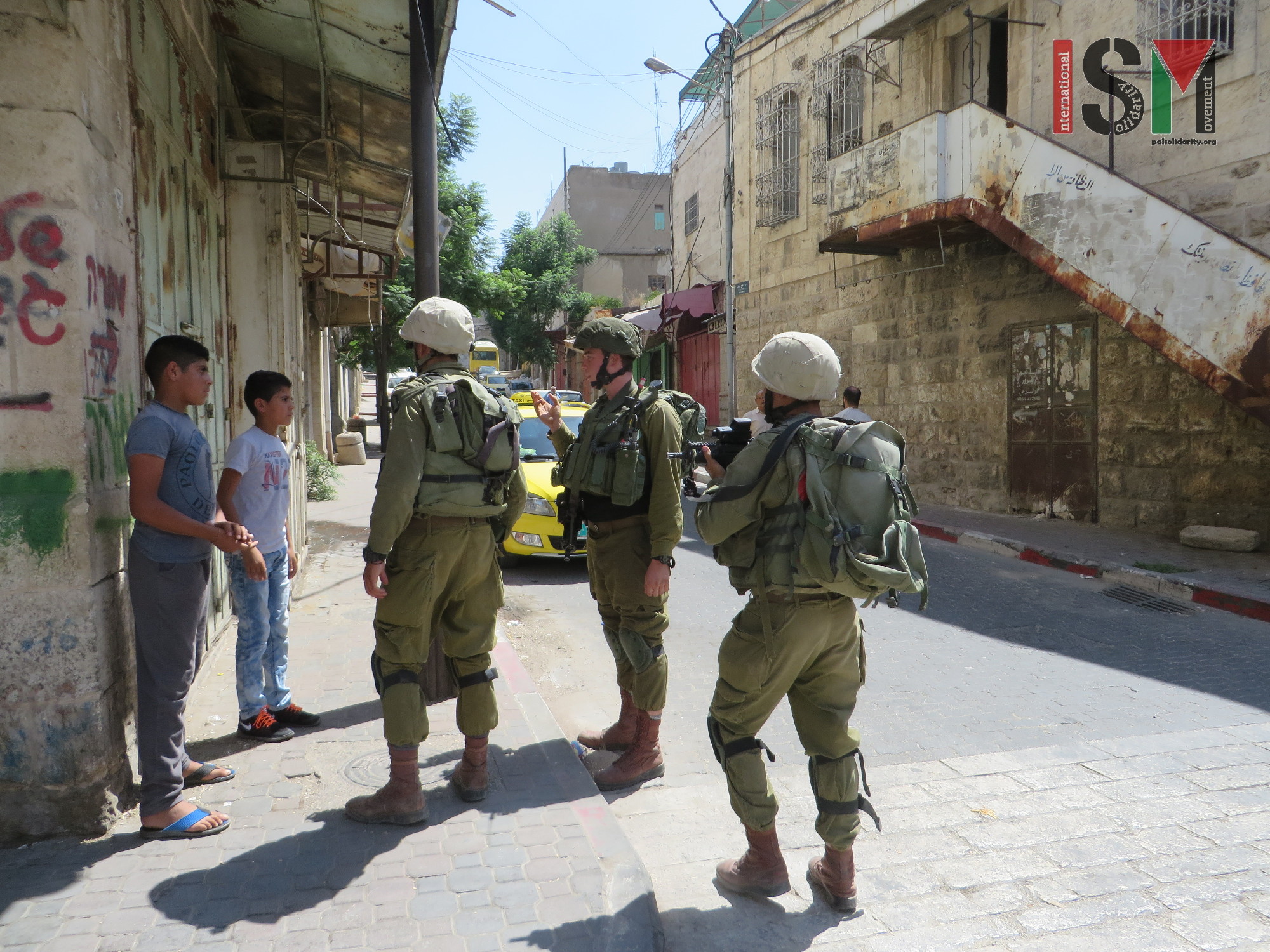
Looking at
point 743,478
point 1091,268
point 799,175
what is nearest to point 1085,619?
point 1091,268

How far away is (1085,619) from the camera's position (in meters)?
6.71

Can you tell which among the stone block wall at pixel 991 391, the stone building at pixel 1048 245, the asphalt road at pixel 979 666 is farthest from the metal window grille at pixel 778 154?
the asphalt road at pixel 979 666

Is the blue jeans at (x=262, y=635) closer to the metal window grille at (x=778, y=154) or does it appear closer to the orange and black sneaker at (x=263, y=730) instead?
the orange and black sneaker at (x=263, y=730)

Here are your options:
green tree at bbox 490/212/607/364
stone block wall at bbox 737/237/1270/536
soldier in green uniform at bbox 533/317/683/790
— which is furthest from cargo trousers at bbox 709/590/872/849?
green tree at bbox 490/212/607/364

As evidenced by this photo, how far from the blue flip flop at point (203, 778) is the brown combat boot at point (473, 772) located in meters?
0.95

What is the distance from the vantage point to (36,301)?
2969 mm

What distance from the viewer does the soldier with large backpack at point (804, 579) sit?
2.68 m

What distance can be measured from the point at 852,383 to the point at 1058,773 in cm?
1125

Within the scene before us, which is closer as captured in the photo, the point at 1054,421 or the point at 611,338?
the point at 611,338

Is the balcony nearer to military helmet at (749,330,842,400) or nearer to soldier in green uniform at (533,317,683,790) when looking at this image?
soldier in green uniform at (533,317,683,790)

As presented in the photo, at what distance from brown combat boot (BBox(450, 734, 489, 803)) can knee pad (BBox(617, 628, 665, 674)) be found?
68 centimetres

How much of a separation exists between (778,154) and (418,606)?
15124 mm

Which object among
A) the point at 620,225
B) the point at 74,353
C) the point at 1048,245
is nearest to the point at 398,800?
the point at 74,353

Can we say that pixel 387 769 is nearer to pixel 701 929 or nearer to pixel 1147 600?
pixel 701 929
